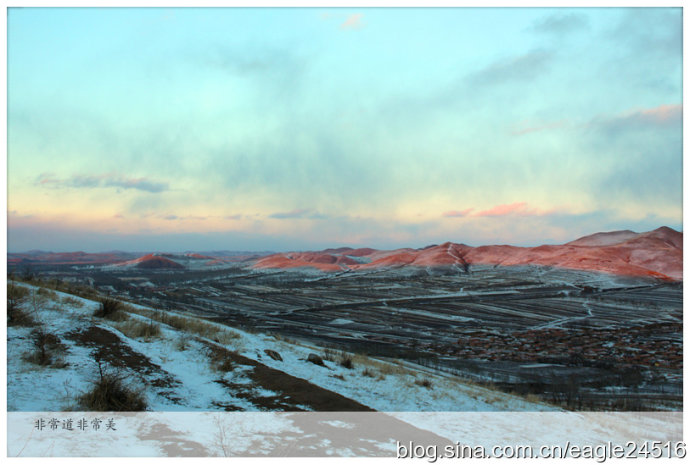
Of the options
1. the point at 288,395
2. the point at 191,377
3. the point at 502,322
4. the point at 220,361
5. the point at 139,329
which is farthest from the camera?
the point at 502,322

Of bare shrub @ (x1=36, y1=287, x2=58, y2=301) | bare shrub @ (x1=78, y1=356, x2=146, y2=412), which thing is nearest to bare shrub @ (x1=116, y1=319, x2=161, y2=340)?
bare shrub @ (x1=36, y1=287, x2=58, y2=301)

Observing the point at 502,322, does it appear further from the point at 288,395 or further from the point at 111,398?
the point at 111,398

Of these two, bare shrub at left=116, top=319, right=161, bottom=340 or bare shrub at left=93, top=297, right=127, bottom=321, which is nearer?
bare shrub at left=116, top=319, right=161, bottom=340

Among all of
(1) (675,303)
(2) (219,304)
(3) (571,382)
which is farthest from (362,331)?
(1) (675,303)

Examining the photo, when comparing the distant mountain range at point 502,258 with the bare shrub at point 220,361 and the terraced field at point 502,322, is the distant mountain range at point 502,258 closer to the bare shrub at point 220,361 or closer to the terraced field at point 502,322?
the terraced field at point 502,322

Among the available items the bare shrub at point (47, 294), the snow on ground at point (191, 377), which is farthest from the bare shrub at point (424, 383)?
the bare shrub at point (47, 294)

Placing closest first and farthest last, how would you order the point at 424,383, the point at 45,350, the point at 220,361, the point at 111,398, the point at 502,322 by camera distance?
the point at 111,398 < the point at 45,350 < the point at 220,361 < the point at 424,383 < the point at 502,322

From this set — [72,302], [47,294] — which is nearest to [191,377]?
[72,302]

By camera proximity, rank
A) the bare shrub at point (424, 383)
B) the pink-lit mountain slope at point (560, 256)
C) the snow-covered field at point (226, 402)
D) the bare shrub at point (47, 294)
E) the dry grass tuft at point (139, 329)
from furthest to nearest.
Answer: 1. the pink-lit mountain slope at point (560, 256)
2. the bare shrub at point (47, 294)
3. the dry grass tuft at point (139, 329)
4. the bare shrub at point (424, 383)
5. the snow-covered field at point (226, 402)

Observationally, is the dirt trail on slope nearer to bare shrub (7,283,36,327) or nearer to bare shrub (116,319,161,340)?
bare shrub (116,319,161,340)

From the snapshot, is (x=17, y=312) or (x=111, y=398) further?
(x=17, y=312)
